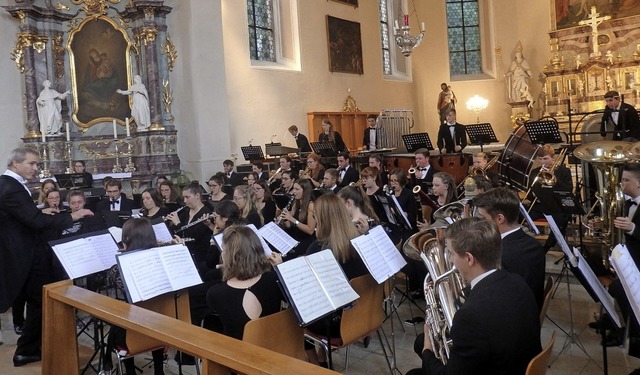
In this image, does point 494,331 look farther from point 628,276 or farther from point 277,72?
point 277,72

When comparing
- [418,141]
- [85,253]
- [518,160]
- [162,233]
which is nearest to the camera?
[85,253]

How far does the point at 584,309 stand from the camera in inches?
219

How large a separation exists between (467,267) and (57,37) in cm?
A: 1210

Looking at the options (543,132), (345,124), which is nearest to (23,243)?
(543,132)

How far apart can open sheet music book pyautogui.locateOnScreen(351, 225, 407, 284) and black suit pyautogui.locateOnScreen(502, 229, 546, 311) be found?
84cm

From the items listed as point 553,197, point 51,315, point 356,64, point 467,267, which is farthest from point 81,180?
point 356,64

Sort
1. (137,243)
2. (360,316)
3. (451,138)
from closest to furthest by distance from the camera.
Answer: (360,316), (137,243), (451,138)

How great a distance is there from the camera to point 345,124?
1688 cm

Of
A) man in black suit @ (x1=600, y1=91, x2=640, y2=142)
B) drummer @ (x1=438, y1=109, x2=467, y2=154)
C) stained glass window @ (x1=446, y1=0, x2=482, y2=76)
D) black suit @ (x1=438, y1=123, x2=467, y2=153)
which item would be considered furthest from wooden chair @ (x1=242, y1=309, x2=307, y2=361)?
stained glass window @ (x1=446, y1=0, x2=482, y2=76)

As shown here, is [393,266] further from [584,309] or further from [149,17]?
[149,17]

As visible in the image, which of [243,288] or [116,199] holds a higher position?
[116,199]

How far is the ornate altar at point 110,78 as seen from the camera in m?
12.3

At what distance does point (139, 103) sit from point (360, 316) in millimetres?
9955

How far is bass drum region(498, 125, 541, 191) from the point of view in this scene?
347 inches
